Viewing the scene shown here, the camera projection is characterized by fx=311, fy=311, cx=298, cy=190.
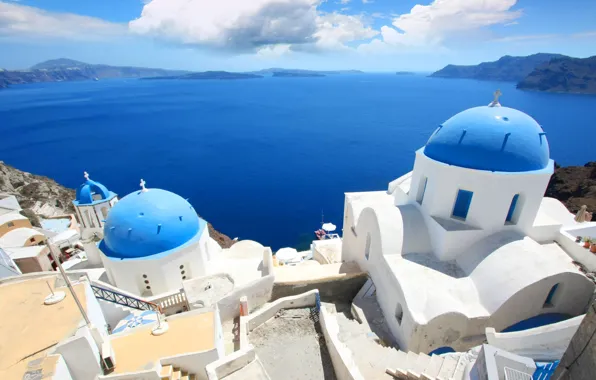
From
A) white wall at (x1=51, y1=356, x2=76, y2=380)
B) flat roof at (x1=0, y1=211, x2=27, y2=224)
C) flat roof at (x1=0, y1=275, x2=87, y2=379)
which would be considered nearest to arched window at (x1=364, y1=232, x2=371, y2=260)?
flat roof at (x1=0, y1=275, x2=87, y2=379)

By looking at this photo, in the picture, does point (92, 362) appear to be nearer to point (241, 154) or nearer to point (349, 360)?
point (349, 360)

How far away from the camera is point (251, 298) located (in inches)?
574

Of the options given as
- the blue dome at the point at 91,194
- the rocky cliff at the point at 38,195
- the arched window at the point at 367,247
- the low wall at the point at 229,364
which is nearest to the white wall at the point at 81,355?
the low wall at the point at 229,364

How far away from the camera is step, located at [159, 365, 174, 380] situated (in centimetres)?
906

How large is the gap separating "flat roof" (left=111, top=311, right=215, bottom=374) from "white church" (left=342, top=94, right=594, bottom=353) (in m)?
7.23

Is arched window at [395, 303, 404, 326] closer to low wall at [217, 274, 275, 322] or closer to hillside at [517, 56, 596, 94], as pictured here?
low wall at [217, 274, 275, 322]

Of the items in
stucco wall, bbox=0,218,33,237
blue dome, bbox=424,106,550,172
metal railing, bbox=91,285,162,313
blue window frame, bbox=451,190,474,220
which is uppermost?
blue dome, bbox=424,106,550,172

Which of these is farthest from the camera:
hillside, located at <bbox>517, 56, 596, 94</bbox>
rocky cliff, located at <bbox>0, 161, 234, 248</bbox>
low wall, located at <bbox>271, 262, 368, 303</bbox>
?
hillside, located at <bbox>517, 56, 596, 94</bbox>

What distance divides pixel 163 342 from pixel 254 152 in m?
64.5

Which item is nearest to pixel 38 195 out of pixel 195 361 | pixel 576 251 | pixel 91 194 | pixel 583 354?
pixel 91 194

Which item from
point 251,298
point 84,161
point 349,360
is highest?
point 349,360

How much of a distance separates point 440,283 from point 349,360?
4.89 meters

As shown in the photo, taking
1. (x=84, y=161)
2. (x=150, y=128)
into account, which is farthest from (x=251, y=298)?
(x=150, y=128)

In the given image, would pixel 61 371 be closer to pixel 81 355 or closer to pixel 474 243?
pixel 81 355
